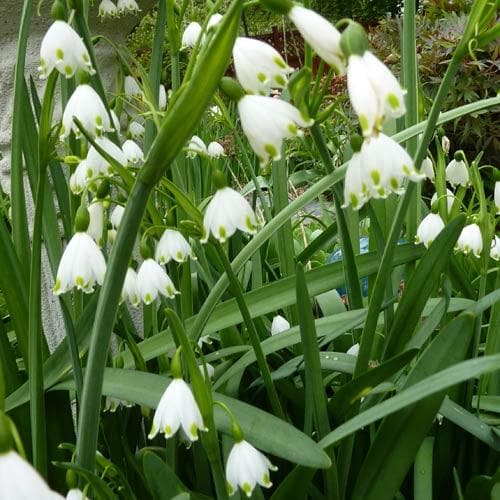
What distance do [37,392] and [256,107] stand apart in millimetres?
617

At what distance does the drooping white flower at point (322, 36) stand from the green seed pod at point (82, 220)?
466mm

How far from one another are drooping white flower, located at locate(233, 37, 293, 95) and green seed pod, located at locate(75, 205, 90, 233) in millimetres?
360

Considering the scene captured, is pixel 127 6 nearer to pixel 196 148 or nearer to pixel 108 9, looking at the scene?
pixel 108 9

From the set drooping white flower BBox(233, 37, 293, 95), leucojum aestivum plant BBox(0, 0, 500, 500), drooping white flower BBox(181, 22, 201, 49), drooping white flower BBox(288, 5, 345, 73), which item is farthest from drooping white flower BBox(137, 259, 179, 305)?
drooping white flower BBox(181, 22, 201, 49)

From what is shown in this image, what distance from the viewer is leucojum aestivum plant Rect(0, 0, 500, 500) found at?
A: 0.68 meters

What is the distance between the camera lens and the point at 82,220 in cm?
100


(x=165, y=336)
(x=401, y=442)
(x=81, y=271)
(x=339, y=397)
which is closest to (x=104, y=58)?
(x=165, y=336)

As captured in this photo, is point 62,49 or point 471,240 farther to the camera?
point 471,240

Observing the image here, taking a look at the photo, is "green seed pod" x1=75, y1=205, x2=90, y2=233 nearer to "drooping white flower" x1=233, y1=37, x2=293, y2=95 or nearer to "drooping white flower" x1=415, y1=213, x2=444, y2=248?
"drooping white flower" x1=233, y1=37, x2=293, y2=95

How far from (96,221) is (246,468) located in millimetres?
444

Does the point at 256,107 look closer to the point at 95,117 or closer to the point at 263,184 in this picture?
the point at 95,117

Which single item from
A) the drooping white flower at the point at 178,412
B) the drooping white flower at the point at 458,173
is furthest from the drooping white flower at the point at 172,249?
the drooping white flower at the point at 458,173

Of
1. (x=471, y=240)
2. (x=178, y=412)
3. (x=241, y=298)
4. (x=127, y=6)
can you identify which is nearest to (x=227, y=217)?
(x=241, y=298)

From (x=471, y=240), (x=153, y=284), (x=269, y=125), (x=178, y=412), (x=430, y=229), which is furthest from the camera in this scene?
(x=471, y=240)
